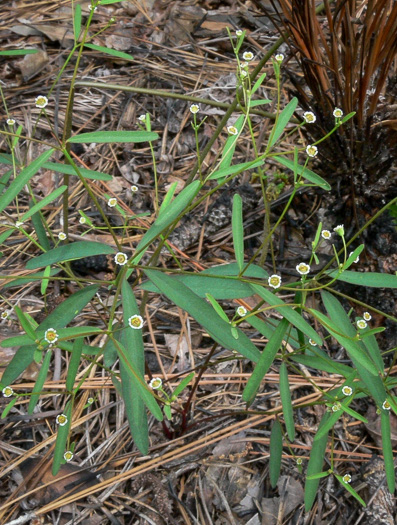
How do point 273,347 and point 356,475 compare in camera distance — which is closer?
point 273,347

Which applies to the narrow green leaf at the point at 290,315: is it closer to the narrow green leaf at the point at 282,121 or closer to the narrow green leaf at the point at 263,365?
the narrow green leaf at the point at 263,365

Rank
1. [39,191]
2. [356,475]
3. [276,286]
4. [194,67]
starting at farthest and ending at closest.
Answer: [194,67], [39,191], [356,475], [276,286]

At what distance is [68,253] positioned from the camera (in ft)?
3.84

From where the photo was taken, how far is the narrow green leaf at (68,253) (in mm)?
1162

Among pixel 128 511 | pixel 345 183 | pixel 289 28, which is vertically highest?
pixel 289 28

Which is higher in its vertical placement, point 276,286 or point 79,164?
point 276,286

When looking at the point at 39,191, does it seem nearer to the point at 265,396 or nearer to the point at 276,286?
the point at 265,396

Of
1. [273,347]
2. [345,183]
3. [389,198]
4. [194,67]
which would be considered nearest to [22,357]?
[273,347]

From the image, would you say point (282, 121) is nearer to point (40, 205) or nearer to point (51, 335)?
point (40, 205)

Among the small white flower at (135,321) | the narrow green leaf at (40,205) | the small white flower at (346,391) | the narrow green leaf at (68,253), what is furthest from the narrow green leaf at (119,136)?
the small white flower at (346,391)

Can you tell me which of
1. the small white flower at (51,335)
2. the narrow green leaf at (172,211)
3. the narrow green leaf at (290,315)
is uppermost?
the narrow green leaf at (172,211)

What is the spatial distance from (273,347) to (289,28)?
969 millimetres

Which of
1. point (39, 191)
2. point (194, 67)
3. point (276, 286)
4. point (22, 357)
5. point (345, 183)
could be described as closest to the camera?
point (276, 286)

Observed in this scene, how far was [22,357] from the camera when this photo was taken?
43.5 inches
